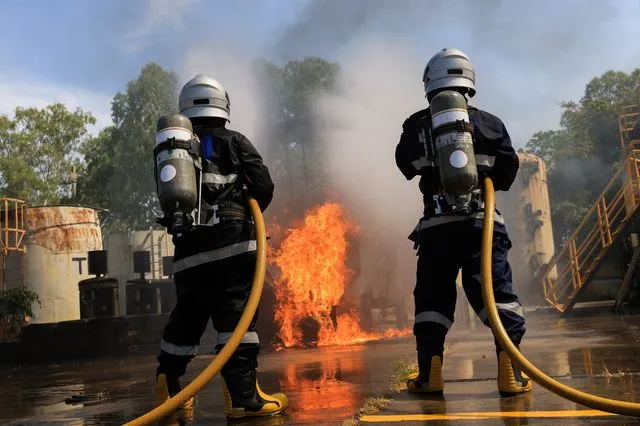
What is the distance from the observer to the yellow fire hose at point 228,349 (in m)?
2.96

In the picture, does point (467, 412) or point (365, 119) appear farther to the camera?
point (365, 119)

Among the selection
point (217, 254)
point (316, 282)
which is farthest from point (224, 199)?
point (316, 282)

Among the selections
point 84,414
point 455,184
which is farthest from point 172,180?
point 84,414

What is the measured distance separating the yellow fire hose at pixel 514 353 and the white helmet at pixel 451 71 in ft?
1.99

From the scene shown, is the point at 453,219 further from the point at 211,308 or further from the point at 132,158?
the point at 132,158

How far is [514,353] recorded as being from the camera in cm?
306

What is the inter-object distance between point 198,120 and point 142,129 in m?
33.1

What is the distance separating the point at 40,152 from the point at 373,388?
38.8 metres

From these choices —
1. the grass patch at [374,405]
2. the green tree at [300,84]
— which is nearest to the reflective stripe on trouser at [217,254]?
A: the grass patch at [374,405]

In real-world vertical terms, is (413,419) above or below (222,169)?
below

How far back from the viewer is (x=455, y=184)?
3.41m

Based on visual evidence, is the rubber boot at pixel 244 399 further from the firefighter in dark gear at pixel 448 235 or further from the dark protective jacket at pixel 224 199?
the firefighter in dark gear at pixel 448 235

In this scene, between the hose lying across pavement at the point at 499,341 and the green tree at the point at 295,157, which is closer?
the hose lying across pavement at the point at 499,341

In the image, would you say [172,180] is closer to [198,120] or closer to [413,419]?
[198,120]
